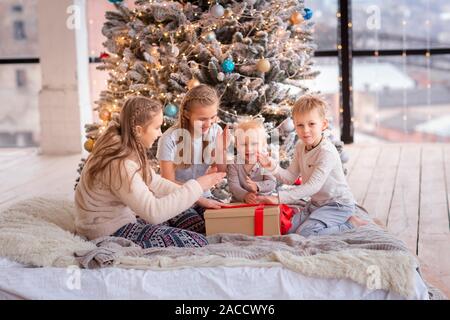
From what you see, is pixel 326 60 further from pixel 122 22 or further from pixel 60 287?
pixel 60 287

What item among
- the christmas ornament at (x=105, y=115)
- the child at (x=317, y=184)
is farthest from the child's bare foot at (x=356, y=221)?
the christmas ornament at (x=105, y=115)

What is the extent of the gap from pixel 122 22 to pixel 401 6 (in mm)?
3712

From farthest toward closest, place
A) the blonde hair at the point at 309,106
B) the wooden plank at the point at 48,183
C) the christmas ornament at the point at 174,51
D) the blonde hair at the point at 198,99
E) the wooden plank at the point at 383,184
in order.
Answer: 1. the wooden plank at the point at 48,183
2. the wooden plank at the point at 383,184
3. the christmas ornament at the point at 174,51
4. the blonde hair at the point at 198,99
5. the blonde hair at the point at 309,106

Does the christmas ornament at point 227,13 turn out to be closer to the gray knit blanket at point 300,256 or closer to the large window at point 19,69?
the gray knit blanket at point 300,256

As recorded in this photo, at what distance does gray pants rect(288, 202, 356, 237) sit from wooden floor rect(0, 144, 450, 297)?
0.44 m

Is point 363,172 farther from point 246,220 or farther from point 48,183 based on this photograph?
point 246,220

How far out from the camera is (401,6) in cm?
803

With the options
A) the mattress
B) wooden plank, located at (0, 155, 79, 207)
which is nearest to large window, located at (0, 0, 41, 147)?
wooden plank, located at (0, 155, 79, 207)

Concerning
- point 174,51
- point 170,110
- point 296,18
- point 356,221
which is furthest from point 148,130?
point 296,18

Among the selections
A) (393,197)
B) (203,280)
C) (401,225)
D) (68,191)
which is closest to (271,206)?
(203,280)

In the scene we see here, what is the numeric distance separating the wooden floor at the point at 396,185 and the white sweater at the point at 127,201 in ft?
3.80

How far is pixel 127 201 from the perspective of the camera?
328cm

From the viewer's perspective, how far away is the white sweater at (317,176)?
3.71m
